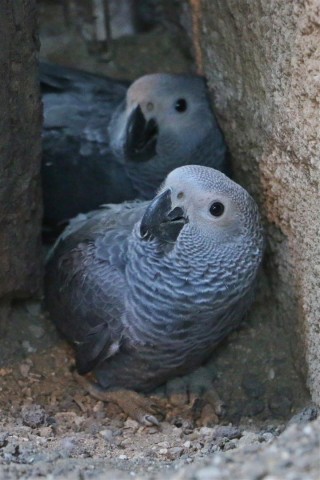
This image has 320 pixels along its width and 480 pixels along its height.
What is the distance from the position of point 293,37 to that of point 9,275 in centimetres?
136

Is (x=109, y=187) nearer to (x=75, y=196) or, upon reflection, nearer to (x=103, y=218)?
(x=75, y=196)

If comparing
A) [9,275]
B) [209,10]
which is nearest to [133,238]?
[9,275]

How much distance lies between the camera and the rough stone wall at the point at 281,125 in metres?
2.69

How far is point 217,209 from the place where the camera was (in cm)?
288

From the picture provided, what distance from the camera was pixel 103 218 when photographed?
335cm

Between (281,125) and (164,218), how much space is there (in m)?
0.51

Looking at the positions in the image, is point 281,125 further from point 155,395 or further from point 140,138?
point 155,395

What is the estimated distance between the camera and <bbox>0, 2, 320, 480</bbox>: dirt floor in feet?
8.89

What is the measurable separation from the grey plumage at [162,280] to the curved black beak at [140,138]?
47 centimetres

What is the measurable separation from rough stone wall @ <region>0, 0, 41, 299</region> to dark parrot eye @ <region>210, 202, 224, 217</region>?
702 mm

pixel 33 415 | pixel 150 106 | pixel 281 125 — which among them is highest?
pixel 281 125

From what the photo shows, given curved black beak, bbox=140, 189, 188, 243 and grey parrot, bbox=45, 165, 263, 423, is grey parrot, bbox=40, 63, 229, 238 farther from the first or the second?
curved black beak, bbox=140, 189, 188, 243

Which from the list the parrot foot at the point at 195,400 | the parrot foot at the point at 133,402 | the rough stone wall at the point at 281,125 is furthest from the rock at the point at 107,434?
the rough stone wall at the point at 281,125

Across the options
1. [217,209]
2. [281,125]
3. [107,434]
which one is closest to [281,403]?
[107,434]
